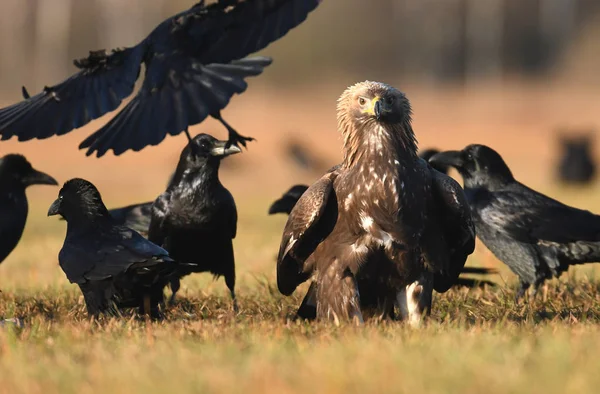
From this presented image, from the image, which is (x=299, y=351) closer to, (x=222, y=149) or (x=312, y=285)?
(x=312, y=285)

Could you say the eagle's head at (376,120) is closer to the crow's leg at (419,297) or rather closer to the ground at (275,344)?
the crow's leg at (419,297)

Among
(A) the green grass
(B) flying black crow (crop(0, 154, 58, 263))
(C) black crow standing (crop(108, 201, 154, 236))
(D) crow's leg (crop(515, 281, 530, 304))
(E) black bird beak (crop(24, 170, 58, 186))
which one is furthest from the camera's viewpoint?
(C) black crow standing (crop(108, 201, 154, 236))

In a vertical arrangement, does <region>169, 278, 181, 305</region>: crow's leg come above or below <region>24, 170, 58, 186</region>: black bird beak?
below

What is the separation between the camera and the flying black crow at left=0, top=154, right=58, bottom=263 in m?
8.01

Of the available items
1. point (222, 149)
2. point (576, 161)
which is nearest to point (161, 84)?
point (222, 149)

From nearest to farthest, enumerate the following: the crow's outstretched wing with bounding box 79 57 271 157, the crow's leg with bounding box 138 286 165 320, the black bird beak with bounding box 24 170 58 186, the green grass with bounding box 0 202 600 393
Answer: the green grass with bounding box 0 202 600 393
the crow's outstretched wing with bounding box 79 57 271 157
the crow's leg with bounding box 138 286 165 320
the black bird beak with bounding box 24 170 58 186

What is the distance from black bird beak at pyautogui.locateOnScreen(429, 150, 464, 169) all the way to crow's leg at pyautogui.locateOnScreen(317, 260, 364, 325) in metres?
2.63

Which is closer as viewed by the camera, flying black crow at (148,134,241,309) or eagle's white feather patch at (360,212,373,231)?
eagle's white feather patch at (360,212,373,231)

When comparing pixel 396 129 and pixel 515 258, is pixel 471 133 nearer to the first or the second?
pixel 515 258

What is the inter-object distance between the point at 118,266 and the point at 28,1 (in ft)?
213

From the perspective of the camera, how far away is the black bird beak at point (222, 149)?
7.47 metres

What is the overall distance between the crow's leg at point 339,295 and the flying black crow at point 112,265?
102 centimetres

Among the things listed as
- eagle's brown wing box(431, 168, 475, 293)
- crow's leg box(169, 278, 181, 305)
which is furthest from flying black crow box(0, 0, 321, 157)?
eagle's brown wing box(431, 168, 475, 293)

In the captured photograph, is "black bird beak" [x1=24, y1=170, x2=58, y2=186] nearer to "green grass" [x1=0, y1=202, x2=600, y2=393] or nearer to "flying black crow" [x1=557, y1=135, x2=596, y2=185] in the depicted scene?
"green grass" [x1=0, y1=202, x2=600, y2=393]
